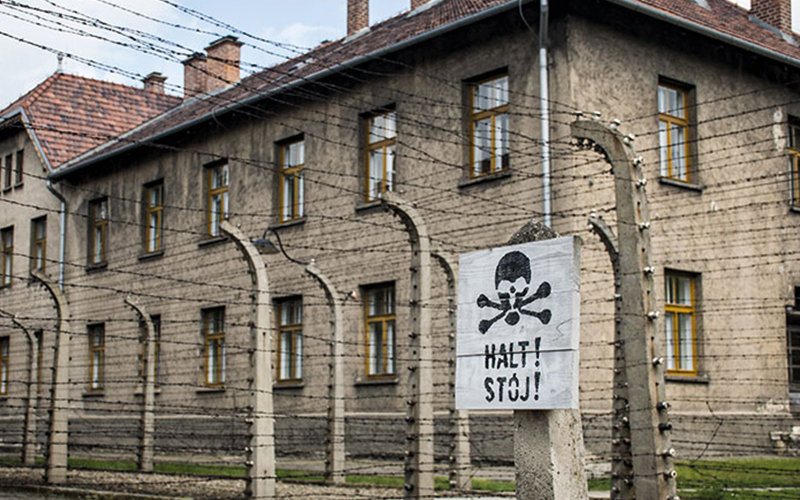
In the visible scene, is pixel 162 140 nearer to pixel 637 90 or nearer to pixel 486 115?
pixel 486 115

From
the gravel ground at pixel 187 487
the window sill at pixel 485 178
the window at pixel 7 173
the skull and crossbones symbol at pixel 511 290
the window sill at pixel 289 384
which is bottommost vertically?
the gravel ground at pixel 187 487

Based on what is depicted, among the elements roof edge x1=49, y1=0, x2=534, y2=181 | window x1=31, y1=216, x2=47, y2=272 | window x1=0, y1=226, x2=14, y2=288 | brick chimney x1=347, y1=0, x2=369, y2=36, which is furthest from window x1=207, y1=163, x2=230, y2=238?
window x1=0, y1=226, x2=14, y2=288

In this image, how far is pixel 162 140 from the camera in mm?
26391

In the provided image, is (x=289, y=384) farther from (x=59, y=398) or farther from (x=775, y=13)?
(x=775, y=13)

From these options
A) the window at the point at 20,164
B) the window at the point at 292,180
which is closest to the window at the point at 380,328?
the window at the point at 292,180

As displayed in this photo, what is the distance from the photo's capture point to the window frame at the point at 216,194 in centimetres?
2445

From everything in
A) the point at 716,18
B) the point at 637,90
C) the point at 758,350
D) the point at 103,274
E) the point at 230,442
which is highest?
the point at 716,18

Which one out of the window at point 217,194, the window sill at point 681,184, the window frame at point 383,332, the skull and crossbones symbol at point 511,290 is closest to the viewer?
the skull and crossbones symbol at point 511,290

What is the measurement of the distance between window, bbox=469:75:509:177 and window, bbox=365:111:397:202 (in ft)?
5.91

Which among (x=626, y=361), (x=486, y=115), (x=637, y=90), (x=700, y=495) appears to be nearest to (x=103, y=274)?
(x=486, y=115)

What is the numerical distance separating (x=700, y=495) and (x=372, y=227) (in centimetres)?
977

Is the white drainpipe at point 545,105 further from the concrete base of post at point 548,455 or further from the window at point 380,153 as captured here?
the concrete base of post at point 548,455

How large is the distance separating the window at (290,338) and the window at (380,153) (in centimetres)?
302

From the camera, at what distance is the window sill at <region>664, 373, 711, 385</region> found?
18422 mm
